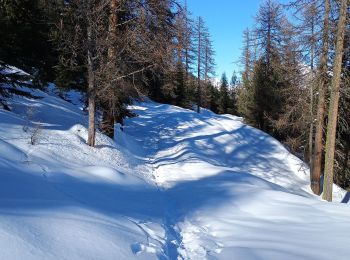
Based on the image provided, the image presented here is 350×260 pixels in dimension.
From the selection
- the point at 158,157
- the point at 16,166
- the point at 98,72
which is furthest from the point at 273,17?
the point at 16,166

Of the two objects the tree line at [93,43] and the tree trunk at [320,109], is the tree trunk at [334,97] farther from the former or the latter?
the tree line at [93,43]

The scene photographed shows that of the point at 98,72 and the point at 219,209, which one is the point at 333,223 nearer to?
the point at 219,209

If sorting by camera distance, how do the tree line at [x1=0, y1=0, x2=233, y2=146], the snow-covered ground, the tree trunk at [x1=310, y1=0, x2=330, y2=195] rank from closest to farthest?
1. the snow-covered ground
2. the tree line at [x1=0, y1=0, x2=233, y2=146]
3. the tree trunk at [x1=310, y1=0, x2=330, y2=195]

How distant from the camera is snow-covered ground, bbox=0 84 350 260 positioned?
477 centimetres

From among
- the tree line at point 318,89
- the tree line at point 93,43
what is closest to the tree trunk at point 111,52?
the tree line at point 93,43

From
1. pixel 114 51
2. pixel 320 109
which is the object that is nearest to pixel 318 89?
pixel 320 109

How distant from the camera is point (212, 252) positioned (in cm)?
568

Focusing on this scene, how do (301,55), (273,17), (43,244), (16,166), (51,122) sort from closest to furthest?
(43,244) → (16,166) → (51,122) → (301,55) → (273,17)

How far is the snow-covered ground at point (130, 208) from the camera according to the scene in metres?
4.77

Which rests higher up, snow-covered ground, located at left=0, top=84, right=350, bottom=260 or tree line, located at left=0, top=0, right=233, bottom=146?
tree line, located at left=0, top=0, right=233, bottom=146

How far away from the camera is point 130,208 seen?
741 cm

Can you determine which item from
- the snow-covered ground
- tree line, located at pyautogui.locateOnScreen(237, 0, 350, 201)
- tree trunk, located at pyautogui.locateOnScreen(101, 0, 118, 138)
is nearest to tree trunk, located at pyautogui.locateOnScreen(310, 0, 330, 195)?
tree line, located at pyautogui.locateOnScreen(237, 0, 350, 201)

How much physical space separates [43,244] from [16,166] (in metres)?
3.37

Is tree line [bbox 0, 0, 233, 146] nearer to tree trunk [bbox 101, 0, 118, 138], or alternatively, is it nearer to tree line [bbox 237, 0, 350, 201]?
tree trunk [bbox 101, 0, 118, 138]
